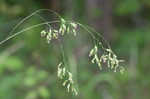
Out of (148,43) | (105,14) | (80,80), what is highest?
(105,14)

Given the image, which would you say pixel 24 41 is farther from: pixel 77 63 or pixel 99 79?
pixel 99 79

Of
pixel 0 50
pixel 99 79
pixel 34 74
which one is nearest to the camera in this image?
pixel 34 74

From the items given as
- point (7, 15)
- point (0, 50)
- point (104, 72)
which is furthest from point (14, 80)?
point (7, 15)

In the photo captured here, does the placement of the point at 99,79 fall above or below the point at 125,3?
below

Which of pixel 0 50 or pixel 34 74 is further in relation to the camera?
pixel 0 50

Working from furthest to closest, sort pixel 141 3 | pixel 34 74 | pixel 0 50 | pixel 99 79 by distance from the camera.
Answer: pixel 141 3 → pixel 0 50 → pixel 99 79 → pixel 34 74

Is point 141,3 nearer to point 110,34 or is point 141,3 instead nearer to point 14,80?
point 110,34

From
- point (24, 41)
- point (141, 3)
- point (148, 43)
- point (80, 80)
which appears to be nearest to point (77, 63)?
point (80, 80)
